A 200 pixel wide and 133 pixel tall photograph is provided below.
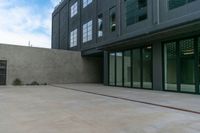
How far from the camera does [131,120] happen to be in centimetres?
543

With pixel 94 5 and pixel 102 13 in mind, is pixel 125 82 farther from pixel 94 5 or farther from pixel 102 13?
pixel 94 5

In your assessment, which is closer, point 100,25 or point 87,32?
point 100,25

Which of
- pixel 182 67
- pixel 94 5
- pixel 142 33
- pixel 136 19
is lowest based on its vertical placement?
pixel 182 67

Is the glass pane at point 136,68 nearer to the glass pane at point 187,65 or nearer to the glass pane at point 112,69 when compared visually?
the glass pane at point 112,69

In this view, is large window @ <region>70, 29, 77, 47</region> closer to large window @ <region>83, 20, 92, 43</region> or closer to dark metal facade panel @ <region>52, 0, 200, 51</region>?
dark metal facade panel @ <region>52, 0, 200, 51</region>

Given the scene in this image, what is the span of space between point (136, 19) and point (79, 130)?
1219cm

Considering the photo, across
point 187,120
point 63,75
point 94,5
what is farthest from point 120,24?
point 187,120

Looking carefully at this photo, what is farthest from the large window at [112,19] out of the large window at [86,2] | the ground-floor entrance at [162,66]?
the large window at [86,2]

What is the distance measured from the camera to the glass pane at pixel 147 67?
14402mm

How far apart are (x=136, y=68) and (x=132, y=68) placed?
477 millimetres

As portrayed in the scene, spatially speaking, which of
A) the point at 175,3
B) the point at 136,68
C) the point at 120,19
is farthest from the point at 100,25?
the point at 175,3

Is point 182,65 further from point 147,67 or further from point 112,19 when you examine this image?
point 112,19

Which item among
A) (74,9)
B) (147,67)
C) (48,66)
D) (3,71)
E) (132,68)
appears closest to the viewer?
(147,67)

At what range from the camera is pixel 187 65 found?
38.8ft
